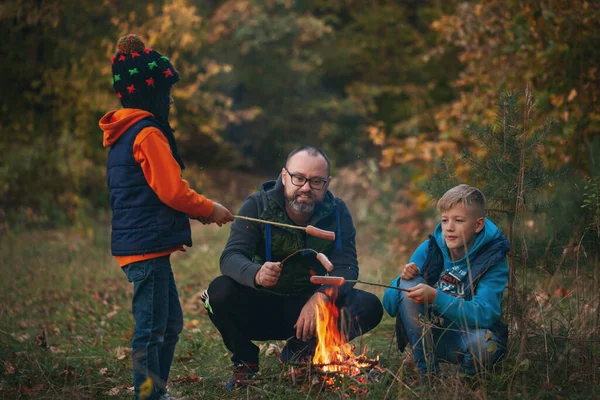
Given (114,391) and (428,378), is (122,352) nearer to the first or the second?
(114,391)

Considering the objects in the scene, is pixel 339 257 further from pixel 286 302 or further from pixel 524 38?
pixel 524 38

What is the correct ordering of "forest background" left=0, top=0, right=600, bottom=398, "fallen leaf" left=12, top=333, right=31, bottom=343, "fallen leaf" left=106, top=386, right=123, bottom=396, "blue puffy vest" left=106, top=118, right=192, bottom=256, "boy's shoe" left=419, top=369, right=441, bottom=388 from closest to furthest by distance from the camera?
"boy's shoe" left=419, top=369, right=441, bottom=388 < "blue puffy vest" left=106, top=118, right=192, bottom=256 < "fallen leaf" left=106, top=386, right=123, bottom=396 < "forest background" left=0, top=0, right=600, bottom=398 < "fallen leaf" left=12, top=333, right=31, bottom=343

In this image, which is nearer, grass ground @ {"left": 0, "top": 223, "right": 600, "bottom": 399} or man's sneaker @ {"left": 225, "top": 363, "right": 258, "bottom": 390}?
grass ground @ {"left": 0, "top": 223, "right": 600, "bottom": 399}

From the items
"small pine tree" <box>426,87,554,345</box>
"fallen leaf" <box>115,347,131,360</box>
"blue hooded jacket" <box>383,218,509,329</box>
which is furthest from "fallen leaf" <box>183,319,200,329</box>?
"small pine tree" <box>426,87,554,345</box>

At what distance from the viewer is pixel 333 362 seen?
400cm

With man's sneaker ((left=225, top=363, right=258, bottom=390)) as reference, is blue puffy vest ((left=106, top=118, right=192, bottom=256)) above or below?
→ above

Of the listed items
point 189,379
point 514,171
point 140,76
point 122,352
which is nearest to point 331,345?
point 189,379

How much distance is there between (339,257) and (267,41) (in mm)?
14125

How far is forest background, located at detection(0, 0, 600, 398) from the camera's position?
14.4 ft

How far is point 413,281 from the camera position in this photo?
3.98 meters

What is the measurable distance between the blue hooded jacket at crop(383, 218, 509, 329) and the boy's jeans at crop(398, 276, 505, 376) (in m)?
0.07

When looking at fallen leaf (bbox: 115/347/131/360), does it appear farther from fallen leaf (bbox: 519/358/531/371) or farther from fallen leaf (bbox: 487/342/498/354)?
fallen leaf (bbox: 519/358/531/371)

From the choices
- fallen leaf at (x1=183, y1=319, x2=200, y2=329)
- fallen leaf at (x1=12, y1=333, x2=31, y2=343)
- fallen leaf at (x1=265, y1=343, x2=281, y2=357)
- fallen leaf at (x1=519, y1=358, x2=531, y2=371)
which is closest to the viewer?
fallen leaf at (x1=519, y1=358, x2=531, y2=371)

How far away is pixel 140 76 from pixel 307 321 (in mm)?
1686
